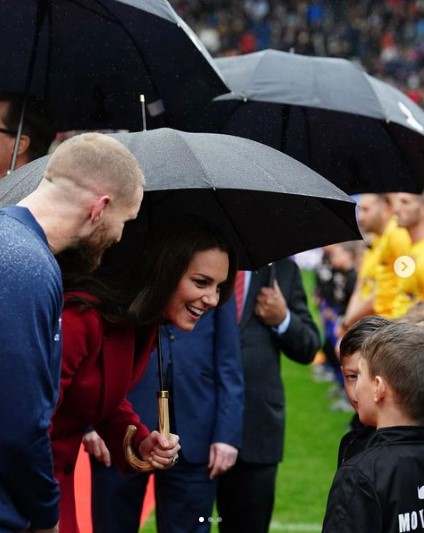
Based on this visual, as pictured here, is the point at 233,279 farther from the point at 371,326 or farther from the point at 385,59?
the point at 385,59

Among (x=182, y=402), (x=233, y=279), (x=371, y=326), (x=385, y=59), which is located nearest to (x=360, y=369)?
(x=371, y=326)

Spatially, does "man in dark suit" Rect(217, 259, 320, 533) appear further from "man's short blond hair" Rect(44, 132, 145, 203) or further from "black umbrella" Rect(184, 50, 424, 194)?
"man's short blond hair" Rect(44, 132, 145, 203)

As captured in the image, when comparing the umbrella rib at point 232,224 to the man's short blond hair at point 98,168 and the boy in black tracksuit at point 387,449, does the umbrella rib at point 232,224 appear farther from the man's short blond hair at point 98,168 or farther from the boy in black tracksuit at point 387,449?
the man's short blond hair at point 98,168

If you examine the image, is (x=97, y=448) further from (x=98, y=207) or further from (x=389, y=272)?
(x=389, y=272)

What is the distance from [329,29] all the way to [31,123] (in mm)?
29536

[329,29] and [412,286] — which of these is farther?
[329,29]

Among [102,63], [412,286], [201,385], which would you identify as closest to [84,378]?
[201,385]

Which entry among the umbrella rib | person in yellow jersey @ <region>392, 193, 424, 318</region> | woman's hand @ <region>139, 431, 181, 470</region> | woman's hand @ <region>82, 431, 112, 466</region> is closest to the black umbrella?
person in yellow jersey @ <region>392, 193, 424, 318</region>

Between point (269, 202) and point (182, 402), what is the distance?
116cm

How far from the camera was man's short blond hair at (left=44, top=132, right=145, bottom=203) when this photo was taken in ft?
8.95

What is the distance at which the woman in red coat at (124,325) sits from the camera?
3.19m

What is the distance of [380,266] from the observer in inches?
260

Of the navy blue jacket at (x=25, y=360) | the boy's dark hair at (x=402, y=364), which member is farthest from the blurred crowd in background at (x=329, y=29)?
the navy blue jacket at (x=25, y=360)

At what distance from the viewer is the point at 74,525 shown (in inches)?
134
